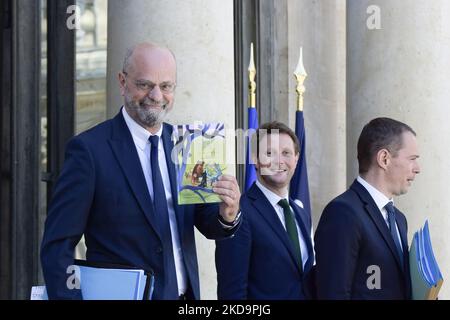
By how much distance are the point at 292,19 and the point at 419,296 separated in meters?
5.50

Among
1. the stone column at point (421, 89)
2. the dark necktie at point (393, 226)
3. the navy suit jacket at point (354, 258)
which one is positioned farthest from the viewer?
the stone column at point (421, 89)

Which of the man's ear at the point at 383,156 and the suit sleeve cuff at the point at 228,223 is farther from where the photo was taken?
the man's ear at the point at 383,156

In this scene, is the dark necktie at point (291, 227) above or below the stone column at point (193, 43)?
below

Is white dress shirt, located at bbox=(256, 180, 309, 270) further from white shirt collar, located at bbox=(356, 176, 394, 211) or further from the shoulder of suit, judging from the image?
the shoulder of suit

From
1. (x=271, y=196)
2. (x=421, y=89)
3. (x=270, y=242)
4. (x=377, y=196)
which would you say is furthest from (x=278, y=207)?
(x=421, y=89)

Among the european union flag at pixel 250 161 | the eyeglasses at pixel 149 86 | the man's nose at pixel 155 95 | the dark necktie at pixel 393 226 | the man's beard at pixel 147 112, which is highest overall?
the eyeglasses at pixel 149 86

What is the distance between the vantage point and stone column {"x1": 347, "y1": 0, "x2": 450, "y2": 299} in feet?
27.7

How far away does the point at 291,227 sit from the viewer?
21.4 ft

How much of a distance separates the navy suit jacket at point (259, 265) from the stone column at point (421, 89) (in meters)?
2.24

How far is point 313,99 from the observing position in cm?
1101

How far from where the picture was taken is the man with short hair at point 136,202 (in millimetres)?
5289

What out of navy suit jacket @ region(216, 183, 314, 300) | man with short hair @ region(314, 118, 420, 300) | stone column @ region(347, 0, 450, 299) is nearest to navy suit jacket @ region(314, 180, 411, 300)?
man with short hair @ region(314, 118, 420, 300)

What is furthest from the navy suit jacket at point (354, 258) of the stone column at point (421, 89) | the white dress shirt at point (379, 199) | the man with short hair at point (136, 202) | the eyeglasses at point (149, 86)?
the stone column at point (421, 89)

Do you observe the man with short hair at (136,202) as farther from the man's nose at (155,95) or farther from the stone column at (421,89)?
the stone column at (421,89)
